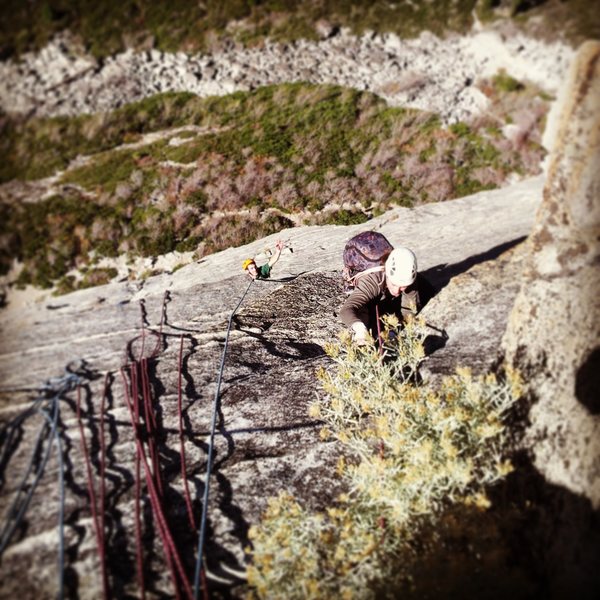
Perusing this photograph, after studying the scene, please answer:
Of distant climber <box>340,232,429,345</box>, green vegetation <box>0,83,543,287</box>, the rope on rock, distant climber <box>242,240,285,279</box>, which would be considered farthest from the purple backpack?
the rope on rock

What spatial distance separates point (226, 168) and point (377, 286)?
32.8 ft

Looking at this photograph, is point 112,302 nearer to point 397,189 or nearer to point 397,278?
point 397,278

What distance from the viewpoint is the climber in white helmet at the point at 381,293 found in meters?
5.86

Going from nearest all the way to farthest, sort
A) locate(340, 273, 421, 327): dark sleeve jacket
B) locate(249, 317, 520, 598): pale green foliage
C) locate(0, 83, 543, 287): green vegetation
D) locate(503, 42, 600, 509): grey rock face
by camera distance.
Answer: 1. locate(249, 317, 520, 598): pale green foliage
2. locate(503, 42, 600, 509): grey rock face
3. locate(340, 273, 421, 327): dark sleeve jacket
4. locate(0, 83, 543, 287): green vegetation

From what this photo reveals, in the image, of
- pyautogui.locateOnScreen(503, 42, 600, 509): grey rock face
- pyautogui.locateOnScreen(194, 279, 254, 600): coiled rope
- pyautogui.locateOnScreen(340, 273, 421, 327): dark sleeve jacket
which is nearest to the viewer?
pyautogui.locateOnScreen(194, 279, 254, 600): coiled rope

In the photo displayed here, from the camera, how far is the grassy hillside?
74.6 ft

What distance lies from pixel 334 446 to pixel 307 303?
3638 mm

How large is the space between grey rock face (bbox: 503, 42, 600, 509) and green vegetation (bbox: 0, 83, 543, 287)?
6783mm

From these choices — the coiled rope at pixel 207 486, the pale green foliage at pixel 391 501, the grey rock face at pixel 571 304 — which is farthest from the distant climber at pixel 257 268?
the grey rock face at pixel 571 304

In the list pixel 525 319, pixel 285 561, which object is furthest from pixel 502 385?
pixel 285 561

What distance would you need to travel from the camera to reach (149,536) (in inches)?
159

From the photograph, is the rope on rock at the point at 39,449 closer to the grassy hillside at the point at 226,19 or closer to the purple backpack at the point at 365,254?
the purple backpack at the point at 365,254

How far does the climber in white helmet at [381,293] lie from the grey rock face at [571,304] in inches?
69.7

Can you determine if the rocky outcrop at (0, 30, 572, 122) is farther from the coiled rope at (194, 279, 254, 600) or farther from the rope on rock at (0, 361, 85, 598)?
the rope on rock at (0, 361, 85, 598)
